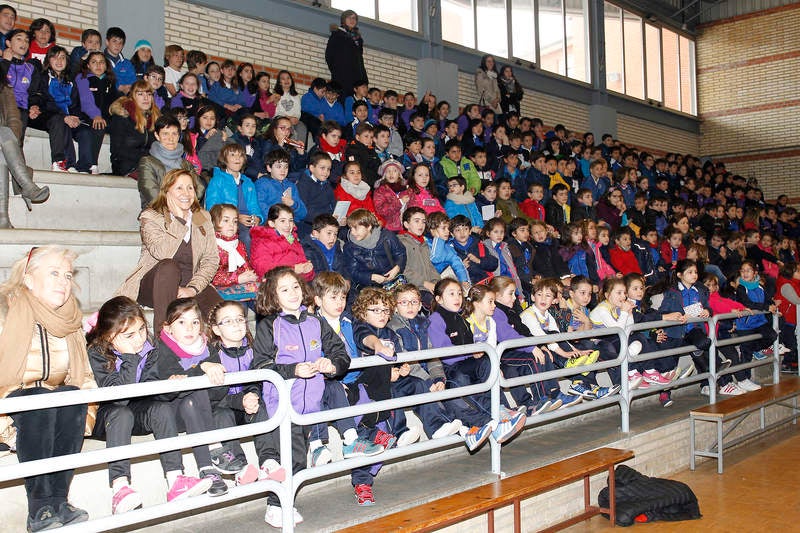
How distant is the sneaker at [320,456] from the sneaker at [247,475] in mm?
611

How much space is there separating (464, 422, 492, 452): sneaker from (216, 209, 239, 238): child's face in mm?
2499

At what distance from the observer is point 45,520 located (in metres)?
3.14

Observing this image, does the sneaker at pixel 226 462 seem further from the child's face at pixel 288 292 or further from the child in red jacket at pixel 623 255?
the child in red jacket at pixel 623 255

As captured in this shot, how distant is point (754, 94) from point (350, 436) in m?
21.0

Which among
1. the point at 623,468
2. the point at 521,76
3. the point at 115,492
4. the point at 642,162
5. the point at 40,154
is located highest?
the point at 521,76

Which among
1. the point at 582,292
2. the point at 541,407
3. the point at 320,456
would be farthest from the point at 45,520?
the point at 582,292

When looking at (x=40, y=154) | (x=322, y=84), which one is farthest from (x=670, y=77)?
(x=40, y=154)

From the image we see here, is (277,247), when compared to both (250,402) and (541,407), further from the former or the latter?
(541,407)

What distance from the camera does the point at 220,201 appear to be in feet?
21.7

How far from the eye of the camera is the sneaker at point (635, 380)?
256 inches

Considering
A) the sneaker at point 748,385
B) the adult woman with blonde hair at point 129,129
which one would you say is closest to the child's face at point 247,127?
the adult woman with blonde hair at point 129,129

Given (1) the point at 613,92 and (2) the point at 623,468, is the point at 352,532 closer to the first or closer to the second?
(2) the point at 623,468

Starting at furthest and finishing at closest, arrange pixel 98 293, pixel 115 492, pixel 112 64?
pixel 112 64 < pixel 98 293 < pixel 115 492

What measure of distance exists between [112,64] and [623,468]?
7114 millimetres
